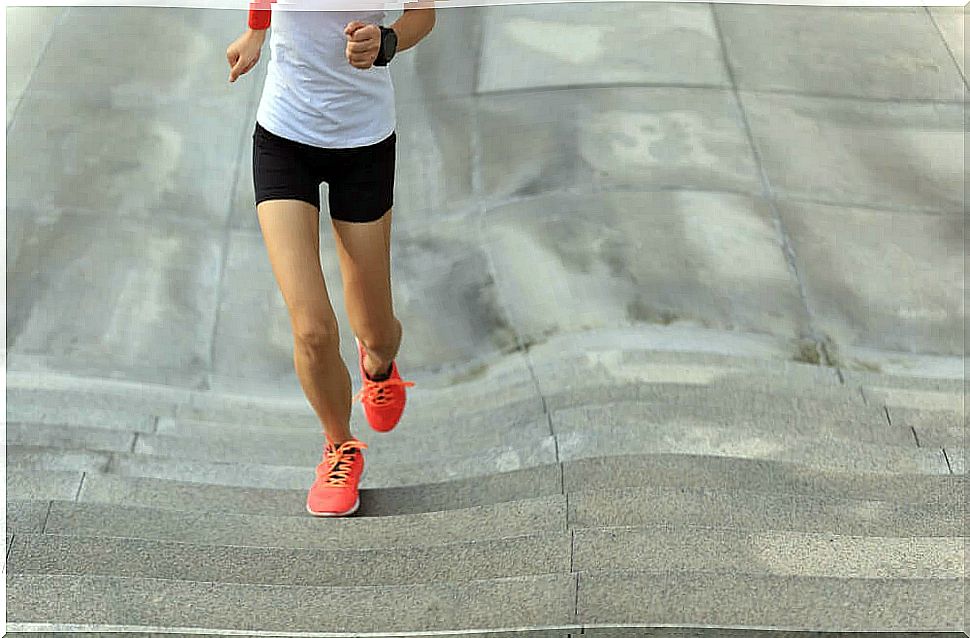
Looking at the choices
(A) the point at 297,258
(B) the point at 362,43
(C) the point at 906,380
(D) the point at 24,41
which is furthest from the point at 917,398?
(D) the point at 24,41

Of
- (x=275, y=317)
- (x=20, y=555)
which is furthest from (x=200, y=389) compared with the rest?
(x=20, y=555)

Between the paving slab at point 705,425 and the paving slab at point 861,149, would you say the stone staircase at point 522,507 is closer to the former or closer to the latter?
the paving slab at point 705,425

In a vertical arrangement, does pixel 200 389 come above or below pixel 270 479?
below

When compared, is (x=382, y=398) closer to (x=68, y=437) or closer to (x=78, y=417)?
(x=68, y=437)

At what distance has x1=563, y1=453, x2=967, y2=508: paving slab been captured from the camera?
3656mm

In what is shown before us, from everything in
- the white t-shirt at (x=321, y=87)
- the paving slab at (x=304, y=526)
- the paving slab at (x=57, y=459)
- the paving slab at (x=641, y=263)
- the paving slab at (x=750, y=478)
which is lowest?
the paving slab at (x=641, y=263)

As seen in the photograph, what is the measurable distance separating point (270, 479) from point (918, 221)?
155 inches

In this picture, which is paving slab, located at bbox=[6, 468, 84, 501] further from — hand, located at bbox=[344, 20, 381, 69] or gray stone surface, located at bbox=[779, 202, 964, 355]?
gray stone surface, located at bbox=[779, 202, 964, 355]

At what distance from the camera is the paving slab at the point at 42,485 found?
3959 mm

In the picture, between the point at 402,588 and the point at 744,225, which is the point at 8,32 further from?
the point at 402,588

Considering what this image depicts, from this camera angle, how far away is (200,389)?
5.74m

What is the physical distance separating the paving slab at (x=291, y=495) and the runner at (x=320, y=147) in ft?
→ 1.73

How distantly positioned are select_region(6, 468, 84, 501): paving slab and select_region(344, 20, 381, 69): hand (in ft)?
5.76

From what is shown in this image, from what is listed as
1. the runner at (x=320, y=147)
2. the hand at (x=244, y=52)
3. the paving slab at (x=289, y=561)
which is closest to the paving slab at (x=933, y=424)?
the paving slab at (x=289, y=561)
